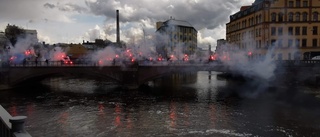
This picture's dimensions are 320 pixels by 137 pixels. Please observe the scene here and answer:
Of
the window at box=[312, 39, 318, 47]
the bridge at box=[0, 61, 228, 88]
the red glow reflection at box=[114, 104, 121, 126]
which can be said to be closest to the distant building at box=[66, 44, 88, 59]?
the bridge at box=[0, 61, 228, 88]

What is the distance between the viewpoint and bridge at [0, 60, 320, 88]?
235ft

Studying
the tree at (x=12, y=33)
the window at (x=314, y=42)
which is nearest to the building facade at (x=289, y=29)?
the window at (x=314, y=42)

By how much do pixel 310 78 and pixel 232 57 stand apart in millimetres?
21746

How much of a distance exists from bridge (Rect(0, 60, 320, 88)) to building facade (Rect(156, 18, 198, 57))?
893 inches

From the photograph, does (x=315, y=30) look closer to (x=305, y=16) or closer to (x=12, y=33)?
(x=305, y=16)

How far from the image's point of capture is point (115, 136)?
33125 mm

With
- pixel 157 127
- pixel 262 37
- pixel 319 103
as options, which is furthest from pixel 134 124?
pixel 262 37

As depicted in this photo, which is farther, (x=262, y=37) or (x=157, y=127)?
(x=262, y=37)

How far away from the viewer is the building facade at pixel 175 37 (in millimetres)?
99438

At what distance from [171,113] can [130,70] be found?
3065 centimetres

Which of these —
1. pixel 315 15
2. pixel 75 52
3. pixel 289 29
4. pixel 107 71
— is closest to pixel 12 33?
pixel 75 52

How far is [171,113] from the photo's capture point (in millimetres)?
44969

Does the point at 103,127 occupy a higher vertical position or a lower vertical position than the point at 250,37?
lower

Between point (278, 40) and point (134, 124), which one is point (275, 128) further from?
point (278, 40)
